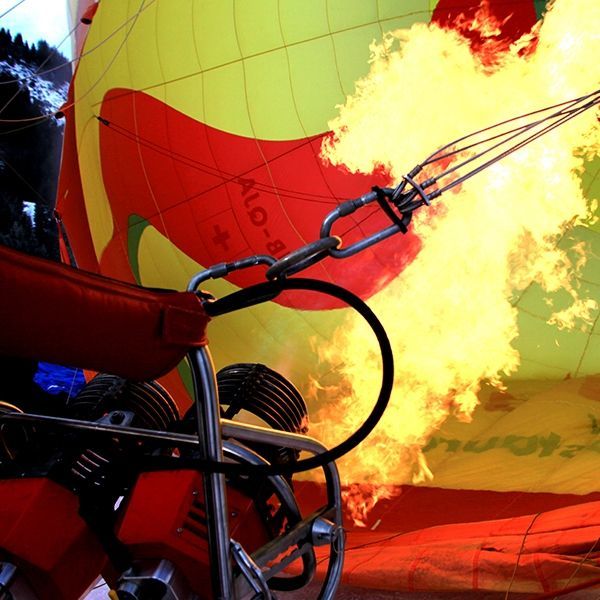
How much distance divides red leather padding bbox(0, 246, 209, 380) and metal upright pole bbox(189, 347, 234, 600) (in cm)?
3

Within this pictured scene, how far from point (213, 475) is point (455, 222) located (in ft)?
7.61

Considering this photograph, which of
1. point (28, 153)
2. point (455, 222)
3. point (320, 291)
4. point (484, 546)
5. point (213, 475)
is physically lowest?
point (213, 475)

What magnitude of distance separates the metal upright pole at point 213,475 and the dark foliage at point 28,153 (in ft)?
13.4

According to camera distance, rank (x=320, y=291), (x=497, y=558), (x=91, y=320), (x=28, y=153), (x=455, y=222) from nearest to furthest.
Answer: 1. (x=91, y=320)
2. (x=320, y=291)
3. (x=497, y=558)
4. (x=455, y=222)
5. (x=28, y=153)

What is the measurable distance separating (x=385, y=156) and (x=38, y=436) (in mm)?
2008

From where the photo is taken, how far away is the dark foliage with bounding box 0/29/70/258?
4.66 m

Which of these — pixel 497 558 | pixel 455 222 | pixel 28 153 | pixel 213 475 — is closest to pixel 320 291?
pixel 213 475

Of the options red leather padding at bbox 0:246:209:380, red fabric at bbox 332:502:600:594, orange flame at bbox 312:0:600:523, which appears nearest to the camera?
red leather padding at bbox 0:246:209:380

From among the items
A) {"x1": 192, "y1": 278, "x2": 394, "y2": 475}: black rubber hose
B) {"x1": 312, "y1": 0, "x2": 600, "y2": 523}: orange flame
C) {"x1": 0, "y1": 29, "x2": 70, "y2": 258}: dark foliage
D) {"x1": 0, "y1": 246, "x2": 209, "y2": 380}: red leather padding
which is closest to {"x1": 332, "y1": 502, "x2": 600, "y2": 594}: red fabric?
{"x1": 312, "y1": 0, "x2": 600, "y2": 523}: orange flame

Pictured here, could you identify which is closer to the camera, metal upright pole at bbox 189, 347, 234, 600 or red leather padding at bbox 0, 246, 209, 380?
red leather padding at bbox 0, 246, 209, 380

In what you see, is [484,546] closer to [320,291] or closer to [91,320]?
[320,291]

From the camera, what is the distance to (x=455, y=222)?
3098mm

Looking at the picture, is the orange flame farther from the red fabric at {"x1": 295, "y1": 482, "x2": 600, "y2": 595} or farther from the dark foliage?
the dark foliage

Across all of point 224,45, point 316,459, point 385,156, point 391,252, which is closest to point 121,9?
point 224,45
